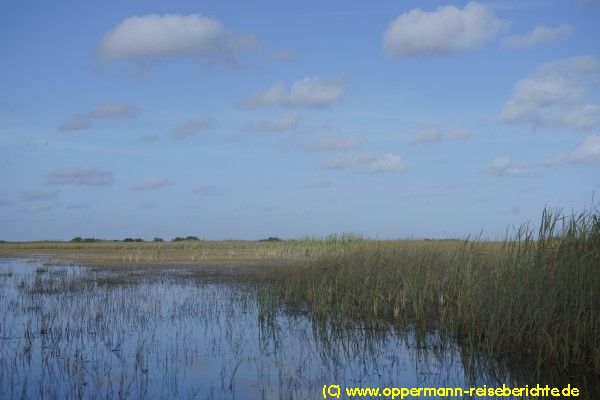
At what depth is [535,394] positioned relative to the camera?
680cm

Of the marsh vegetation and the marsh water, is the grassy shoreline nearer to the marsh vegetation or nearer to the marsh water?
the marsh vegetation

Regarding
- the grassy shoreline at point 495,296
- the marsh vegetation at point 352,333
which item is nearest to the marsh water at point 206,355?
the marsh vegetation at point 352,333

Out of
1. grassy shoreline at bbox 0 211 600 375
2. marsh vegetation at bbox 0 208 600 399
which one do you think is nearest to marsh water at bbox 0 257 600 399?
marsh vegetation at bbox 0 208 600 399

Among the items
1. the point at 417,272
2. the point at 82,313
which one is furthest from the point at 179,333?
the point at 417,272

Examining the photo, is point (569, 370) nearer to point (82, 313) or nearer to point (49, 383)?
point (49, 383)

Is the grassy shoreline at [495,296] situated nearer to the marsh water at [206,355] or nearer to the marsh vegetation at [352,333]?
the marsh vegetation at [352,333]

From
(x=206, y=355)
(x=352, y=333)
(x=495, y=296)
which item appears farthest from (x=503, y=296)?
(x=206, y=355)

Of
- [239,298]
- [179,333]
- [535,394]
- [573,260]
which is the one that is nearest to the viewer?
[535,394]

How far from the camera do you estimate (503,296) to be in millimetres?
8453

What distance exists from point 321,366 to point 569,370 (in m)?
3.21

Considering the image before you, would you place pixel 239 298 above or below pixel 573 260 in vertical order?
below

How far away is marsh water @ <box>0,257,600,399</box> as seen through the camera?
7.13 m

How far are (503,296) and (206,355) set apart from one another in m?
4.50

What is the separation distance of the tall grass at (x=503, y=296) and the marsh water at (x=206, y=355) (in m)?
0.44
